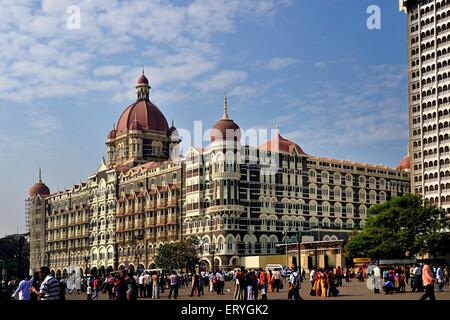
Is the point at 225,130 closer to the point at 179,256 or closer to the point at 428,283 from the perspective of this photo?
the point at 179,256

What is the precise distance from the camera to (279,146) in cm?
9031

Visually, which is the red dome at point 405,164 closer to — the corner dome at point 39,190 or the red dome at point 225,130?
the red dome at point 225,130

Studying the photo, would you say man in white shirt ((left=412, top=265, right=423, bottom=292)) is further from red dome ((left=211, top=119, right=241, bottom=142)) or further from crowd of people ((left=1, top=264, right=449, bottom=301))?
red dome ((left=211, top=119, right=241, bottom=142))

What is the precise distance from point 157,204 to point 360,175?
2806 cm

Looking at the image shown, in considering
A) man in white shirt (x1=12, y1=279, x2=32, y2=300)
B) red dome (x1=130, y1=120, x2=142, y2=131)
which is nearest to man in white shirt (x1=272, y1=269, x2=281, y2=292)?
man in white shirt (x1=12, y1=279, x2=32, y2=300)

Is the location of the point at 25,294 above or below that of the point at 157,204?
below

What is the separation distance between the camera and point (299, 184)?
9275cm

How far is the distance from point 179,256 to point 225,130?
16.2 metres

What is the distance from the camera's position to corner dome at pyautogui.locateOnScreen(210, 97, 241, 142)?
8731cm

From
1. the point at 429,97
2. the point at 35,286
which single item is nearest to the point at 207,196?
the point at 429,97
